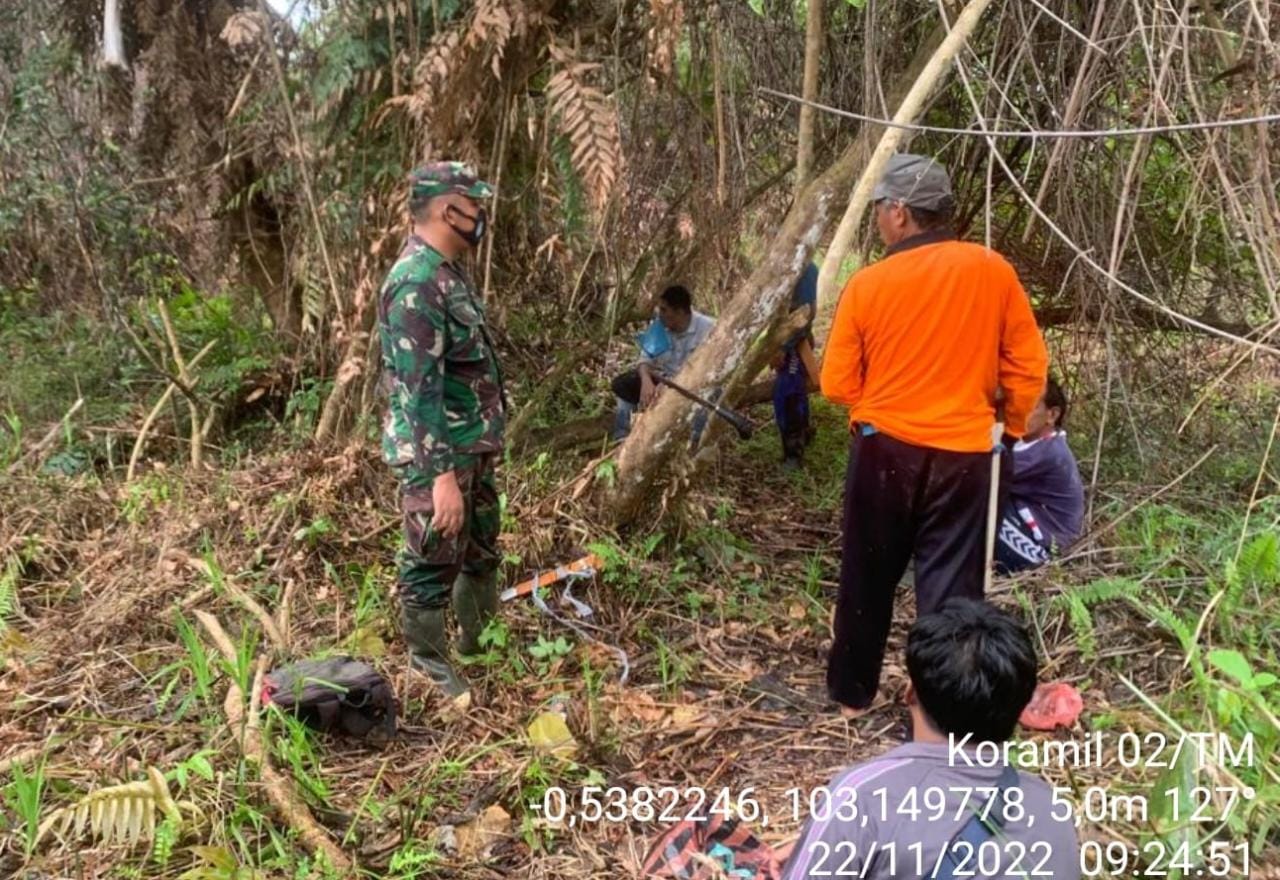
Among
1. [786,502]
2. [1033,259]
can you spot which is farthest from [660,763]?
[1033,259]

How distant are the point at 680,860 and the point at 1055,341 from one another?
11.6 ft

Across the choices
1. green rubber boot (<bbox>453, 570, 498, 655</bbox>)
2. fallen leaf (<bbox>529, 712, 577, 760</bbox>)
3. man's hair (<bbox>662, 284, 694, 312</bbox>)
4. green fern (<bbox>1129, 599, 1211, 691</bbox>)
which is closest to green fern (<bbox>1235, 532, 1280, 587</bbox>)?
A: green fern (<bbox>1129, 599, 1211, 691</bbox>)

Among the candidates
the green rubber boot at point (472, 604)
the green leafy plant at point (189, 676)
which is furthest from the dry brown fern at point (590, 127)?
the green leafy plant at point (189, 676)

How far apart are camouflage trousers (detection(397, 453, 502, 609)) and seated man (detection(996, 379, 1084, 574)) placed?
2.04 metres

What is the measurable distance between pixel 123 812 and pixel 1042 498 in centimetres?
337

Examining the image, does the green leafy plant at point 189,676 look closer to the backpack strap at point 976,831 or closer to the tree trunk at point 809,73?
the backpack strap at point 976,831

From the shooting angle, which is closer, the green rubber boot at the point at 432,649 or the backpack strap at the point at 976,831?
the backpack strap at the point at 976,831

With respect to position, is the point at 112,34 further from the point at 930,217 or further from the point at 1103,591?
the point at 1103,591

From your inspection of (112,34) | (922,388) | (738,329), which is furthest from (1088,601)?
(112,34)

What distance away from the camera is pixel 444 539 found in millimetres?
3064

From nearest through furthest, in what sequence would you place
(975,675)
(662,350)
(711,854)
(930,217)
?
(975,675) < (711,854) < (930,217) < (662,350)

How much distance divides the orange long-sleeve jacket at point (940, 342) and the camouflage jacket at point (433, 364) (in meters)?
1.19

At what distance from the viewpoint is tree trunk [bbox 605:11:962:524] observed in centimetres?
369

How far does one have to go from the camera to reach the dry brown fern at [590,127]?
3449 mm
